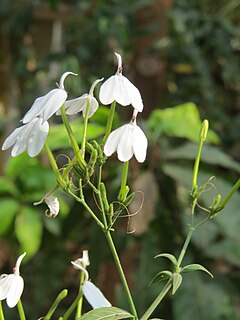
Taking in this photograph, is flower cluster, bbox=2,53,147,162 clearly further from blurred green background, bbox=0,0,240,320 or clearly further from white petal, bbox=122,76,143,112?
blurred green background, bbox=0,0,240,320

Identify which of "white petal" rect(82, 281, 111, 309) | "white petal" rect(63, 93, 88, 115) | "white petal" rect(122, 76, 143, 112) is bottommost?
"white petal" rect(82, 281, 111, 309)

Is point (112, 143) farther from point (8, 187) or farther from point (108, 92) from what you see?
point (8, 187)

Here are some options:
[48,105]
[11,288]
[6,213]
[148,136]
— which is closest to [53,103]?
[48,105]

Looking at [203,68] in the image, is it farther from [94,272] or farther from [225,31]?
[94,272]

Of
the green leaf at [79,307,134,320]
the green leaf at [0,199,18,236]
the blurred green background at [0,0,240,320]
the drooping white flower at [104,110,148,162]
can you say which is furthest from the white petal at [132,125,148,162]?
the green leaf at [0,199,18,236]

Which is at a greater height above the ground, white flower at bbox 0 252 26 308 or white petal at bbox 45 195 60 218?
white petal at bbox 45 195 60 218

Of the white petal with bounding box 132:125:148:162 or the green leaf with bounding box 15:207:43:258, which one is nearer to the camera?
the white petal with bounding box 132:125:148:162

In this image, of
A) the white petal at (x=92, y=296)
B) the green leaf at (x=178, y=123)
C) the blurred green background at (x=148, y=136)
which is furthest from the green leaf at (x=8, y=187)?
the white petal at (x=92, y=296)
